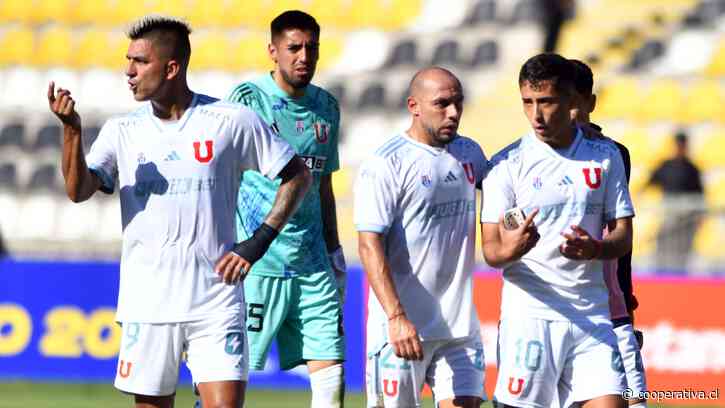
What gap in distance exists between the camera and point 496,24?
2305 cm

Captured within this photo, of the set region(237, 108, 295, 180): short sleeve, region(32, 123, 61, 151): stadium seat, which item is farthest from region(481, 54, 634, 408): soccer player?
region(32, 123, 61, 151): stadium seat

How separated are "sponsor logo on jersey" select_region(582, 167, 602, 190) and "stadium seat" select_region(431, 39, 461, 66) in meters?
15.4

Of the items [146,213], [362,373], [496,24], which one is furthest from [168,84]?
[496,24]

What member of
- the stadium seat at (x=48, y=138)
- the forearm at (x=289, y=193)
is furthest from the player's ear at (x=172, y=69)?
the stadium seat at (x=48, y=138)

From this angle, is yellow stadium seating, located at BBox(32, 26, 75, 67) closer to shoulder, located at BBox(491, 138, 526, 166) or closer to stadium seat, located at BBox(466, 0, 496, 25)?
stadium seat, located at BBox(466, 0, 496, 25)

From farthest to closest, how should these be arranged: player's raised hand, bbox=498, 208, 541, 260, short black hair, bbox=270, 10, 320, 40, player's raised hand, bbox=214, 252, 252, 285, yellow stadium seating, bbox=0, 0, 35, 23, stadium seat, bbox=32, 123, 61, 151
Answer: yellow stadium seating, bbox=0, 0, 35, 23, stadium seat, bbox=32, 123, 61, 151, short black hair, bbox=270, 10, 320, 40, player's raised hand, bbox=214, 252, 252, 285, player's raised hand, bbox=498, 208, 541, 260

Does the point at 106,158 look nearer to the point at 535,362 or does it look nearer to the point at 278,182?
the point at 278,182

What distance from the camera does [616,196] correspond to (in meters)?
7.50

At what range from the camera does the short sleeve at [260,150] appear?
7574 millimetres

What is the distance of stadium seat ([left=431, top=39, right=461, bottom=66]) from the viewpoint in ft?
74.7

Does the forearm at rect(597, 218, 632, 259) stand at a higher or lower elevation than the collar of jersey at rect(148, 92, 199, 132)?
lower

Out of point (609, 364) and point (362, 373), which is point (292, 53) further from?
point (362, 373)

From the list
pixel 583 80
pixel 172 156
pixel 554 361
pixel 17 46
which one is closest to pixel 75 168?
pixel 172 156

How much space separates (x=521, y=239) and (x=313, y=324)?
2.06 meters
